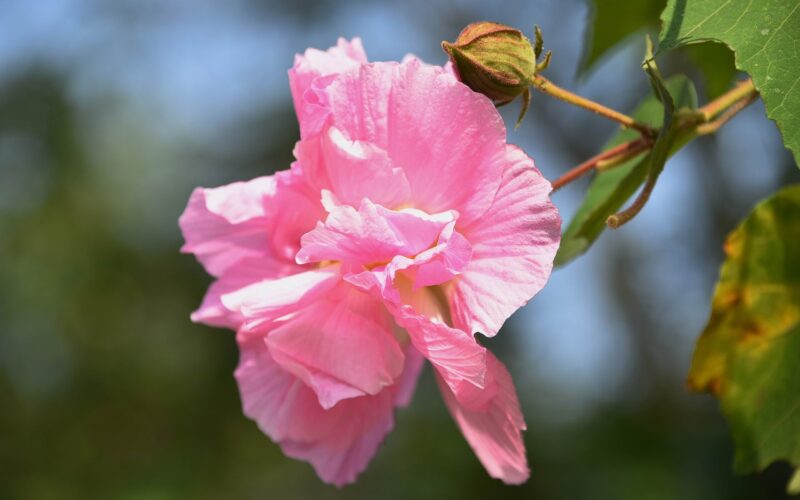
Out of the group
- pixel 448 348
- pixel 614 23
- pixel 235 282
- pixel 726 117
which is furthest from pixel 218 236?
pixel 614 23

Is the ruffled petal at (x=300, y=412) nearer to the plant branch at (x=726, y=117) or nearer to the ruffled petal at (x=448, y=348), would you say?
the ruffled petal at (x=448, y=348)

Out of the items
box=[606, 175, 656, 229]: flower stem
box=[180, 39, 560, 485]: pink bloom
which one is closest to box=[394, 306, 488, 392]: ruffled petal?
box=[180, 39, 560, 485]: pink bloom

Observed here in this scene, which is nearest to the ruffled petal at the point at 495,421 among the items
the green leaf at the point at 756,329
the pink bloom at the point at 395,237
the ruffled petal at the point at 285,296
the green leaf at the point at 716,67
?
the pink bloom at the point at 395,237

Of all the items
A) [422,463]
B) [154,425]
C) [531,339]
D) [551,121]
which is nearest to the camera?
[551,121]

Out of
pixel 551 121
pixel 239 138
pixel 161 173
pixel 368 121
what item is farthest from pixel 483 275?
pixel 161 173

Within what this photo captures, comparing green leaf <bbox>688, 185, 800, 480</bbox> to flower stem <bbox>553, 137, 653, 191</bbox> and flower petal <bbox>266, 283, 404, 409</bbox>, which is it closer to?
flower stem <bbox>553, 137, 653, 191</bbox>

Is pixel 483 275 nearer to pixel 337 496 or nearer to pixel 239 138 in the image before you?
pixel 337 496
